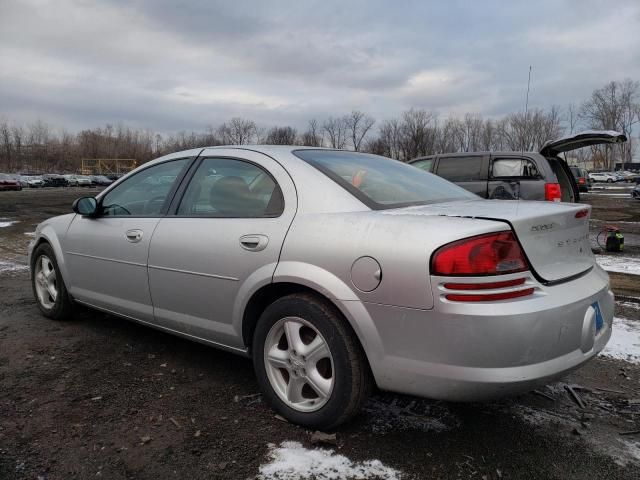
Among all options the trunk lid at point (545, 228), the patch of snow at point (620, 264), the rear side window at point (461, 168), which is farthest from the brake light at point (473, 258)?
the rear side window at point (461, 168)

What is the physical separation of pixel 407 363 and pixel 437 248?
53 centimetres

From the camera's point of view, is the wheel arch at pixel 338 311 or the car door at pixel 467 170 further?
the car door at pixel 467 170

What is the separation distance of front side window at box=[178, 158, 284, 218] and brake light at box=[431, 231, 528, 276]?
0.99 metres

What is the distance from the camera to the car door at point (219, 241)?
2688 millimetres

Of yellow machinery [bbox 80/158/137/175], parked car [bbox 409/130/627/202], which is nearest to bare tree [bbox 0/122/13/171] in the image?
yellow machinery [bbox 80/158/137/175]

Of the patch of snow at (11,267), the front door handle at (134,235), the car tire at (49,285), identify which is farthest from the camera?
the patch of snow at (11,267)

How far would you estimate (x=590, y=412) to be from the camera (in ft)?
8.93

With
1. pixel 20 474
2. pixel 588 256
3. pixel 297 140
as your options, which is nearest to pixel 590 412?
pixel 588 256

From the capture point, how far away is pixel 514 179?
8289 mm

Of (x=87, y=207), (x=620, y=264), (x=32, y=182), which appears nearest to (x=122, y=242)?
(x=87, y=207)

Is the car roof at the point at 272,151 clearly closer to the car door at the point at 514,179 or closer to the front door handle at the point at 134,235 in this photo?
the front door handle at the point at 134,235

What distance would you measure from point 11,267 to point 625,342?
7294mm

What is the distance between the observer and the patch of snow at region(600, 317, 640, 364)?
352 centimetres

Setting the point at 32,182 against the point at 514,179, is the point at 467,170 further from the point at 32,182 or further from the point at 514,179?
the point at 32,182
